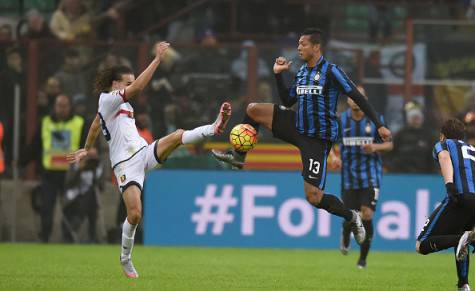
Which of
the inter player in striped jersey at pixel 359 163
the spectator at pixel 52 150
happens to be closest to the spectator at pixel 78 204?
the spectator at pixel 52 150

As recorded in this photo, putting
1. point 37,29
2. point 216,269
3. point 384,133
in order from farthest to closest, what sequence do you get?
point 37,29
point 216,269
point 384,133

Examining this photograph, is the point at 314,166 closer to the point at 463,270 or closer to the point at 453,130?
the point at 453,130

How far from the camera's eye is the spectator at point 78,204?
19.3 metres

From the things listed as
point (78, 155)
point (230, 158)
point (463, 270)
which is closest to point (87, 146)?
point (78, 155)

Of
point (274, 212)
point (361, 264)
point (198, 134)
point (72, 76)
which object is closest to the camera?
point (198, 134)

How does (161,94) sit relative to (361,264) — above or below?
above

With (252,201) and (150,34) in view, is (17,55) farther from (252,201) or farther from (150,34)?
(252,201)

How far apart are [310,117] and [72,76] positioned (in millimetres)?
7925

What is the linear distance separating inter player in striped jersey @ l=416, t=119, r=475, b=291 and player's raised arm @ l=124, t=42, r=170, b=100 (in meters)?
2.82

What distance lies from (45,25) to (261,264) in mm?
7887

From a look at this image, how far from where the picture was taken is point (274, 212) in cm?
1877

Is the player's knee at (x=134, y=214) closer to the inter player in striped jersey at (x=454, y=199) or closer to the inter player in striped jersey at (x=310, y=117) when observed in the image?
the inter player in striped jersey at (x=310, y=117)

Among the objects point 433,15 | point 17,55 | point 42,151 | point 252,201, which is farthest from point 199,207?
point 433,15

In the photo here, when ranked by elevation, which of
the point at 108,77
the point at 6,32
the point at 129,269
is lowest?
the point at 129,269
